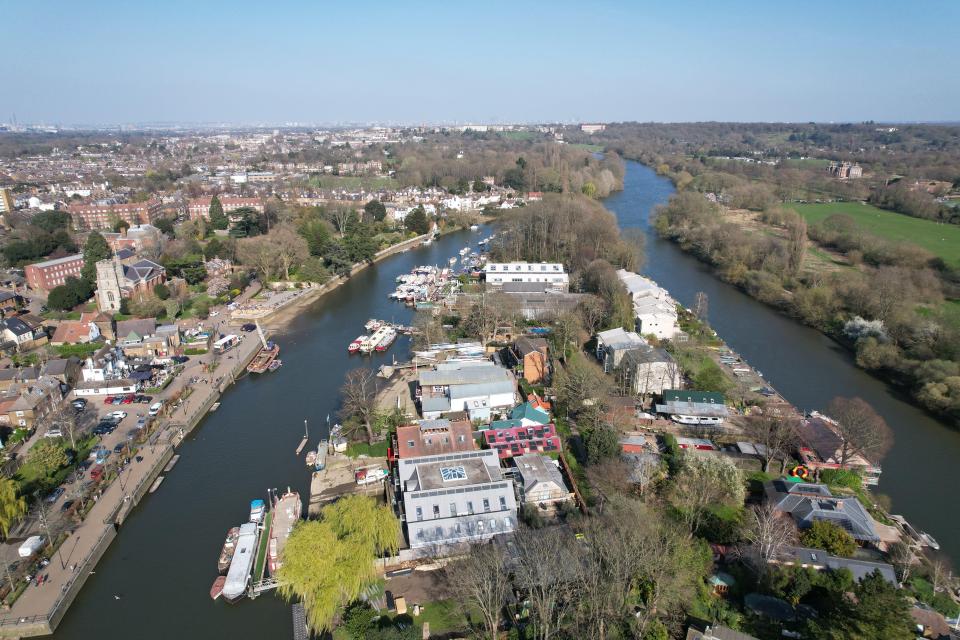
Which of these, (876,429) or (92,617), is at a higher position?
(876,429)

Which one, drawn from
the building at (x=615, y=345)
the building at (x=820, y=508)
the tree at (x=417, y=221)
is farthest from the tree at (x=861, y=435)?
the tree at (x=417, y=221)

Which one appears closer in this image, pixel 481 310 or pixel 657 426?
pixel 657 426

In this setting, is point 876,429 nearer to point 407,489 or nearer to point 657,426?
point 657,426

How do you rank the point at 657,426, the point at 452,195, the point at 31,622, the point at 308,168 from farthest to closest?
the point at 308,168, the point at 452,195, the point at 657,426, the point at 31,622

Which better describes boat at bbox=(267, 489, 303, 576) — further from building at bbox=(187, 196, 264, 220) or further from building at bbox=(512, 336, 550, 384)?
building at bbox=(187, 196, 264, 220)

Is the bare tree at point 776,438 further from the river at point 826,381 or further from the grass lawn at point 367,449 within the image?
the grass lawn at point 367,449

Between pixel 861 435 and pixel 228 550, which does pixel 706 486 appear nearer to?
pixel 861 435

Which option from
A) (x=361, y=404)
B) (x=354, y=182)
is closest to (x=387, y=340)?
(x=361, y=404)

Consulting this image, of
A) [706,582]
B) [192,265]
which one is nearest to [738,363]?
[706,582]
